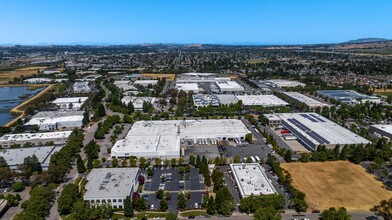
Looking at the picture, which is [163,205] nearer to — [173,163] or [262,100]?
[173,163]

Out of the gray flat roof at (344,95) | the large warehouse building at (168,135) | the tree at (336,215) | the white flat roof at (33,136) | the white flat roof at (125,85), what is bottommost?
the white flat roof at (125,85)

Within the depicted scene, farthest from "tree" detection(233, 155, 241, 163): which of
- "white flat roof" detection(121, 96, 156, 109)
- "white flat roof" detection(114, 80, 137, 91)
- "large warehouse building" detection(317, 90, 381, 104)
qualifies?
"white flat roof" detection(114, 80, 137, 91)

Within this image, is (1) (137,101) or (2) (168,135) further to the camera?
(1) (137,101)

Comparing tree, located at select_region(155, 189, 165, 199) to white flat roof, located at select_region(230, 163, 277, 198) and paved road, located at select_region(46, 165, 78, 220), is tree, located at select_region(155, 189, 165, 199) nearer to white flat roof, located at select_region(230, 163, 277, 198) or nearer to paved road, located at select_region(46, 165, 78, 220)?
Result: white flat roof, located at select_region(230, 163, 277, 198)

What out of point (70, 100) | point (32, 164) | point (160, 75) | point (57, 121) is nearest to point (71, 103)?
point (70, 100)

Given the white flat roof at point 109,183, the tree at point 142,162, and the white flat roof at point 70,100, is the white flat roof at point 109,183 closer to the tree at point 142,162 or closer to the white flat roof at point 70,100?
the tree at point 142,162

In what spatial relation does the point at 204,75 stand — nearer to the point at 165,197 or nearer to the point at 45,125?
the point at 45,125

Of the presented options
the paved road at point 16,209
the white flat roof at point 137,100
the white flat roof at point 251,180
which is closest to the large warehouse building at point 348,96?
the white flat roof at point 137,100
